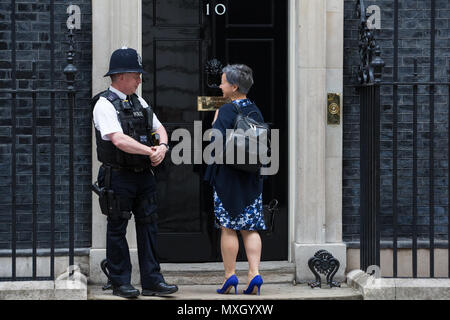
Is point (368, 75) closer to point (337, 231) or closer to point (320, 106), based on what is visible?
point (320, 106)

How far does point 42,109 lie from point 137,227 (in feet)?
4.64

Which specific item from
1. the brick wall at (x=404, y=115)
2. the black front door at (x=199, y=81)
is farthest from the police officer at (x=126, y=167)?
the brick wall at (x=404, y=115)

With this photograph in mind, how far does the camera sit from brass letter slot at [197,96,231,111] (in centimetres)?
719

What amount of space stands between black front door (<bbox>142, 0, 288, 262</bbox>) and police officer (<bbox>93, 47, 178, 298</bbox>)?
100 cm

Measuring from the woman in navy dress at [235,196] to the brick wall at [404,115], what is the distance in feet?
3.89

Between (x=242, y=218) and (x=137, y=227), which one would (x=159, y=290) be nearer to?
(x=137, y=227)

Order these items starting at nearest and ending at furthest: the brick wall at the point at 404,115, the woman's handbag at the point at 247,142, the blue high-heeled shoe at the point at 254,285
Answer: the woman's handbag at the point at 247,142
the blue high-heeled shoe at the point at 254,285
the brick wall at the point at 404,115

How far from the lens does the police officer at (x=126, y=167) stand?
593 cm

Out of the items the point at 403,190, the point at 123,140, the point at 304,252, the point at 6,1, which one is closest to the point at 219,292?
the point at 304,252

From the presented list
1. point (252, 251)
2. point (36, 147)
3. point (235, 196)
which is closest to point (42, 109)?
point (36, 147)

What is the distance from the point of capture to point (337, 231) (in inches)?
277

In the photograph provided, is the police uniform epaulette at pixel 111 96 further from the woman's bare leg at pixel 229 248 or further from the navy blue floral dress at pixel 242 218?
the woman's bare leg at pixel 229 248

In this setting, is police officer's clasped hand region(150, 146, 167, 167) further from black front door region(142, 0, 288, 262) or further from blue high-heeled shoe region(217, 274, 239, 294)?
black front door region(142, 0, 288, 262)

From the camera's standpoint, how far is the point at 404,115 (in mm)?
7117
